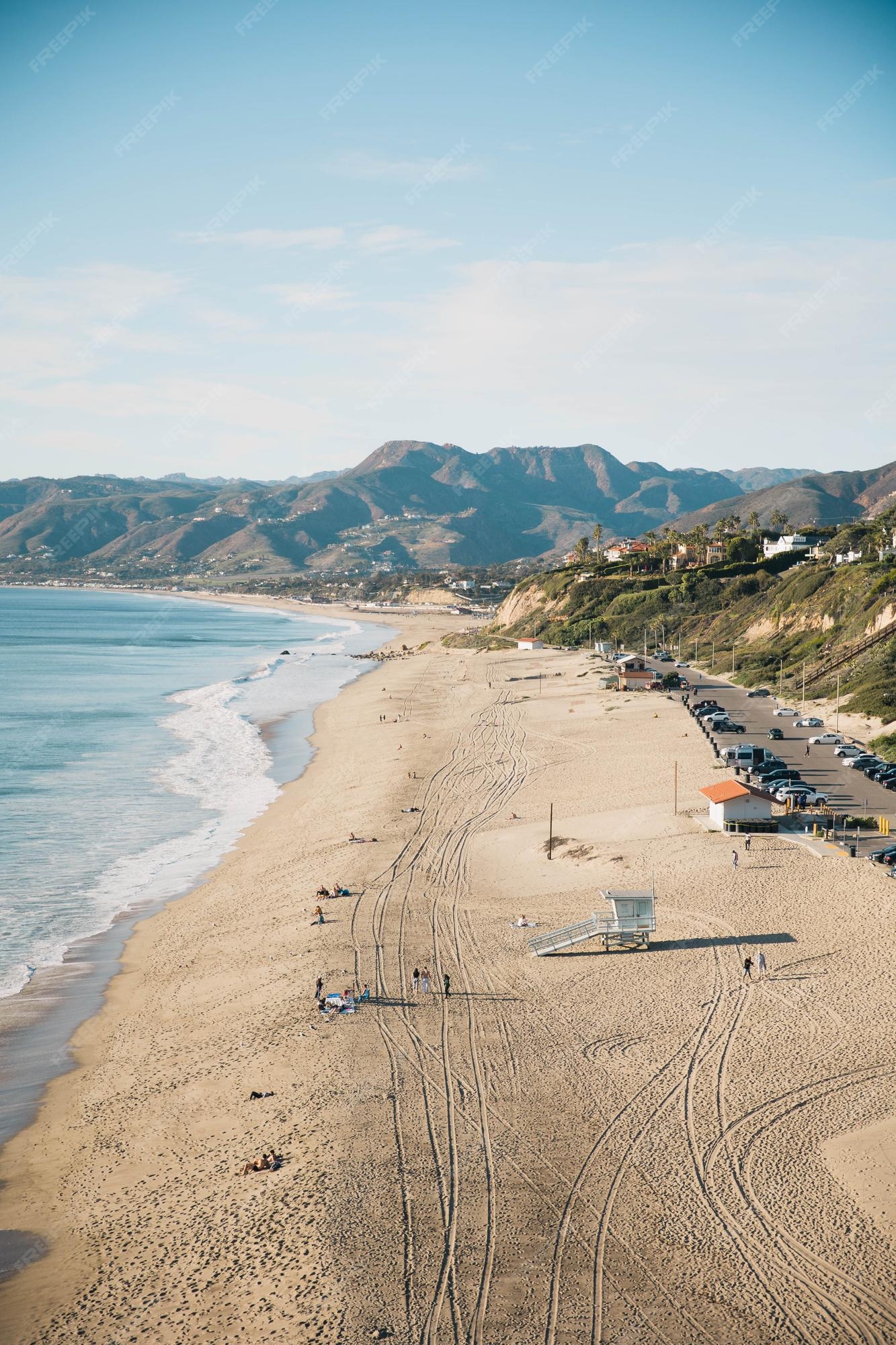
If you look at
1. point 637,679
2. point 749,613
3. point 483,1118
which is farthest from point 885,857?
point 749,613

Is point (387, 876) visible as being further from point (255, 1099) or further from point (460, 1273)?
point (460, 1273)

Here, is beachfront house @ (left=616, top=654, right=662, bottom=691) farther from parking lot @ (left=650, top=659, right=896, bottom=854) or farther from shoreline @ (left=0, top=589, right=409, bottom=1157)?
shoreline @ (left=0, top=589, right=409, bottom=1157)

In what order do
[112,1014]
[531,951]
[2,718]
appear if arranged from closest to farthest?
[112,1014] < [531,951] < [2,718]

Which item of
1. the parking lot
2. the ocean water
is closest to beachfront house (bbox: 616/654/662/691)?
the parking lot

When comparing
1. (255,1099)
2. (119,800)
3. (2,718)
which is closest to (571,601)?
(2,718)

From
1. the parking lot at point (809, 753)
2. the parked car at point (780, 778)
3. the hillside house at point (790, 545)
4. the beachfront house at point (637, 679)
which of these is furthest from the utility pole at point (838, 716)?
the hillside house at point (790, 545)
